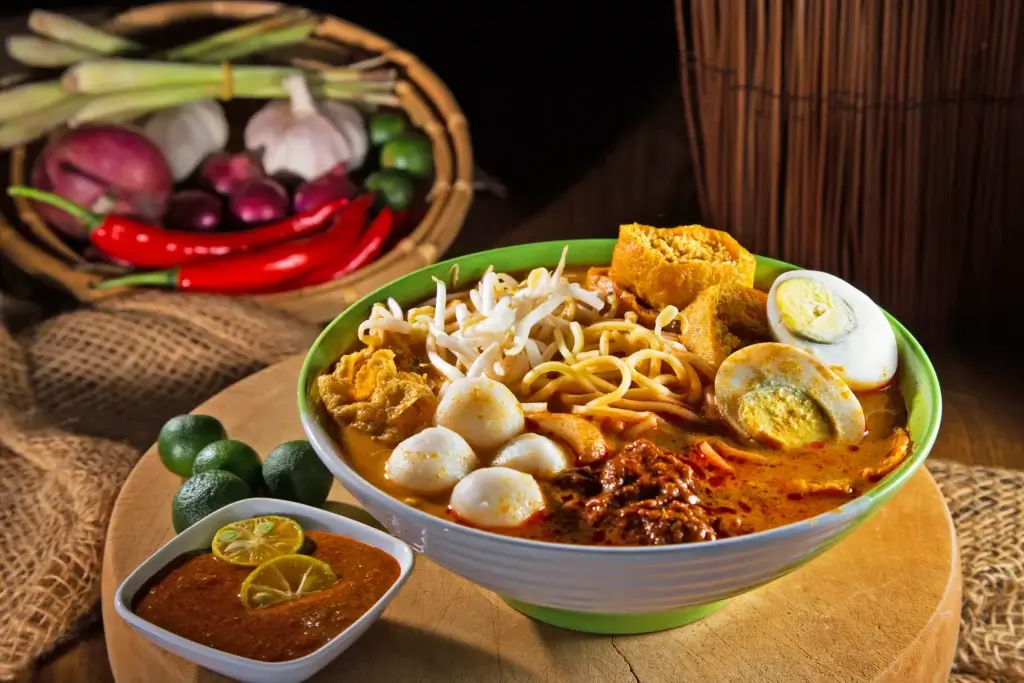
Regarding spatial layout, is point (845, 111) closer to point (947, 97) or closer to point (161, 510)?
point (947, 97)

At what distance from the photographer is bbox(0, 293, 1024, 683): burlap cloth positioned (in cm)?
217

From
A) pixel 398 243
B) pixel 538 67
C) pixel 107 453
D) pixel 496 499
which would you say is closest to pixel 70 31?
pixel 398 243

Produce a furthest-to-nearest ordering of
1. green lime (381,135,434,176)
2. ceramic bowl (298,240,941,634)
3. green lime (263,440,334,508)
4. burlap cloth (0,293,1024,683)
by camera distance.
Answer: green lime (381,135,434,176) → burlap cloth (0,293,1024,683) → green lime (263,440,334,508) → ceramic bowl (298,240,941,634)

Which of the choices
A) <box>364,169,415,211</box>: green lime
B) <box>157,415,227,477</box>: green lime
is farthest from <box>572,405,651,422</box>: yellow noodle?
<box>364,169,415,211</box>: green lime

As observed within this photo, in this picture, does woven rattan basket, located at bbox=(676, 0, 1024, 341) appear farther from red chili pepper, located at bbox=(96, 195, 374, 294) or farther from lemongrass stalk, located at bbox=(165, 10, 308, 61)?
lemongrass stalk, located at bbox=(165, 10, 308, 61)

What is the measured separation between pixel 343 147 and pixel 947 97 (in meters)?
2.11

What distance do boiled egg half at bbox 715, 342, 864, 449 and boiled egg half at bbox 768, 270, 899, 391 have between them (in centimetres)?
7

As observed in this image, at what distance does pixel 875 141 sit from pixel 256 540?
193 centimetres

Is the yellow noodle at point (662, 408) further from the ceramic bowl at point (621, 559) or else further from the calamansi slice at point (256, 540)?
the calamansi slice at point (256, 540)

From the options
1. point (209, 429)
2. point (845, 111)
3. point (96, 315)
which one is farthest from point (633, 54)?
point (209, 429)

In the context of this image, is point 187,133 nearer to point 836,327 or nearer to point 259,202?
point 259,202

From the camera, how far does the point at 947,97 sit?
2785mm

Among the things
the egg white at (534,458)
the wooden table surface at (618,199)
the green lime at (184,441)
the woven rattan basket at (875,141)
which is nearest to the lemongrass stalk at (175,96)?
the wooden table surface at (618,199)

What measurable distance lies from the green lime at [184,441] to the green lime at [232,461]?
0.16 feet
